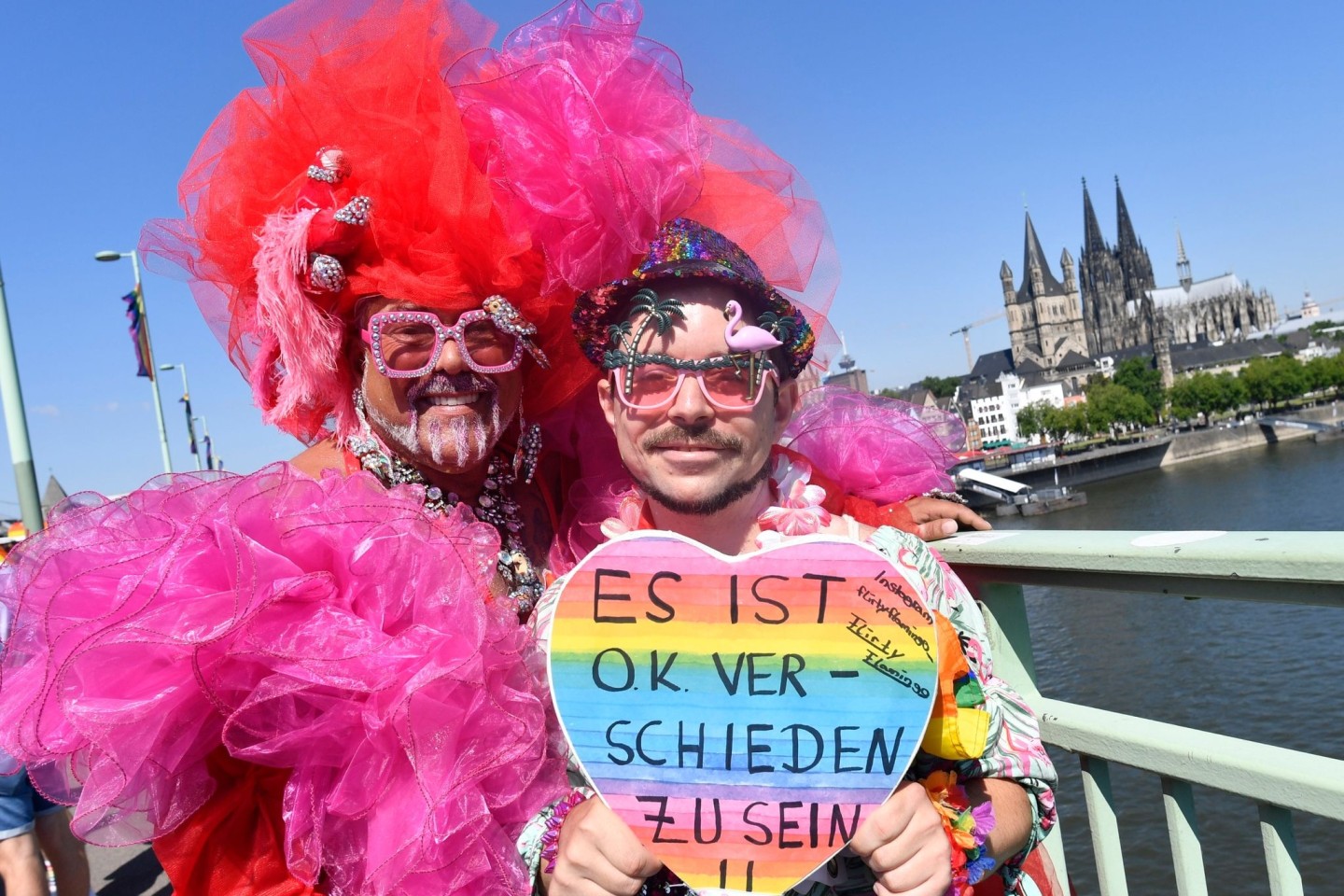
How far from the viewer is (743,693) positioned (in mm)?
1311

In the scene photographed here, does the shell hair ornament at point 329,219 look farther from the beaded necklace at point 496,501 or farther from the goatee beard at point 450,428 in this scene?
the beaded necklace at point 496,501

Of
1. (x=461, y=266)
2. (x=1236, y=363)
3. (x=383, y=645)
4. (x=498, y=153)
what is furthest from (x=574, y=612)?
(x=1236, y=363)

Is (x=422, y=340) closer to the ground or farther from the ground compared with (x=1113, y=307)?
closer to the ground

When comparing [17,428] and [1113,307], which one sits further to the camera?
[1113,307]

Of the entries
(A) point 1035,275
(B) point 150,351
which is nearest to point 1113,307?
(A) point 1035,275

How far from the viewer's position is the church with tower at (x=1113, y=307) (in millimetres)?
102812

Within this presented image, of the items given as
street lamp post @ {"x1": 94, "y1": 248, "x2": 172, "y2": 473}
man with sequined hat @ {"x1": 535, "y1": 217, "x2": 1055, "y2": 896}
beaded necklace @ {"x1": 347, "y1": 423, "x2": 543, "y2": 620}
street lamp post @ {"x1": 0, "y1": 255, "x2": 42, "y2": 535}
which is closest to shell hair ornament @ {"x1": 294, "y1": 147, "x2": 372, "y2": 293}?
beaded necklace @ {"x1": 347, "y1": 423, "x2": 543, "y2": 620}

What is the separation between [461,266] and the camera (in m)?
2.03

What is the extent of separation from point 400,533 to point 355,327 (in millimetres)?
808

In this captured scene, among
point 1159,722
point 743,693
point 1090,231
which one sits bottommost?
point 1159,722

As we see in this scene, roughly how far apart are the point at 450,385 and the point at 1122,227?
123613 mm

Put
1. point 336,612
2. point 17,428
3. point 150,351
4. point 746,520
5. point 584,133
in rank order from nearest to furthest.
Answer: point 336,612, point 746,520, point 584,133, point 17,428, point 150,351

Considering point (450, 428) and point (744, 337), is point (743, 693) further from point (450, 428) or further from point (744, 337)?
point (450, 428)

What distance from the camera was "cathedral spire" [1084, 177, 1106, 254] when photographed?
4269 inches
